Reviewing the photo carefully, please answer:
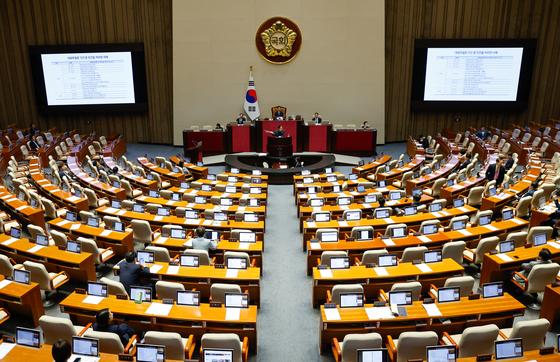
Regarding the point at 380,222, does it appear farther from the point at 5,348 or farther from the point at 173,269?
the point at 5,348

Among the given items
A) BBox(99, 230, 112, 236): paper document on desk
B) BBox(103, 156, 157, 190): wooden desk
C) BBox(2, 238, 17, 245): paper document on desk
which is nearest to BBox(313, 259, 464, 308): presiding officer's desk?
BBox(99, 230, 112, 236): paper document on desk

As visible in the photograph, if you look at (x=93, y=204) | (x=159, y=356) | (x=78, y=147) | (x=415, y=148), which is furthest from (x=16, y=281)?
(x=415, y=148)

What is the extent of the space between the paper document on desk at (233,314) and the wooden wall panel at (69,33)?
1794 centimetres

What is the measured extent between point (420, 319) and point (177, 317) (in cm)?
340

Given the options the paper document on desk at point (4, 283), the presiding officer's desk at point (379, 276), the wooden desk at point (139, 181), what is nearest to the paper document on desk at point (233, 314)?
the presiding officer's desk at point (379, 276)

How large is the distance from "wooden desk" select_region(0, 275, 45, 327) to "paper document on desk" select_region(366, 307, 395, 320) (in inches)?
204

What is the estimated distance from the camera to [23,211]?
35.2ft

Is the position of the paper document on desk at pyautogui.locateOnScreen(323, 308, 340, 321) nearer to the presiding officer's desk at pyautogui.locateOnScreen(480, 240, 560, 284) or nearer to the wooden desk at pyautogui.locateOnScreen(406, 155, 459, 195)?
the presiding officer's desk at pyautogui.locateOnScreen(480, 240, 560, 284)

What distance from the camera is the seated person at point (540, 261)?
756 cm

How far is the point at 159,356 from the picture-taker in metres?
5.36

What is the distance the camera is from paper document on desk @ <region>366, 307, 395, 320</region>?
632 cm

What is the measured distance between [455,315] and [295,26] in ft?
57.3

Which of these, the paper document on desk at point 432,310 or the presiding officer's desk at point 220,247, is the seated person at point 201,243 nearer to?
the presiding officer's desk at point 220,247

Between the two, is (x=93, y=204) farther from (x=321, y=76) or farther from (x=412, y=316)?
(x=321, y=76)
